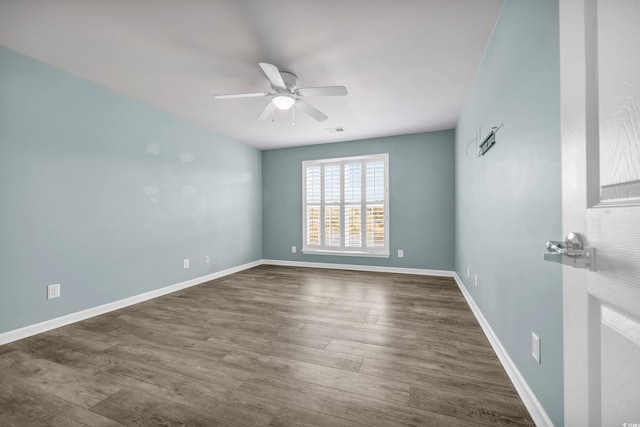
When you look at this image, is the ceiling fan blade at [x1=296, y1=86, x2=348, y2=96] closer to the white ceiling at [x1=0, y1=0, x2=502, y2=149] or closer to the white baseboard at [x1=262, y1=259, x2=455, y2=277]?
the white ceiling at [x1=0, y1=0, x2=502, y2=149]

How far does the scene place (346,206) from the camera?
5.09 m

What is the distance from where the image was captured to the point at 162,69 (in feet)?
8.20

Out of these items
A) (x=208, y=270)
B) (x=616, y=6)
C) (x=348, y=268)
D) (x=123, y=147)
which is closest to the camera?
(x=616, y=6)

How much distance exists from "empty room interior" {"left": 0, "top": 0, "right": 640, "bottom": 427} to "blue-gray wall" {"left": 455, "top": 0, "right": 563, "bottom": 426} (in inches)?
0.6

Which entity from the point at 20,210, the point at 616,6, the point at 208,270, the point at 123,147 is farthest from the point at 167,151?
the point at 616,6

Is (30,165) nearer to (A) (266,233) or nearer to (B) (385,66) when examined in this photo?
(B) (385,66)

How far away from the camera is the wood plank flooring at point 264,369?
137cm

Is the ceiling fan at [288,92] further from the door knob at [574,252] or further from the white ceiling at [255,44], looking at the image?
the door knob at [574,252]

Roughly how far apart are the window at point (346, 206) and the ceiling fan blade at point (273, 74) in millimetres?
2854

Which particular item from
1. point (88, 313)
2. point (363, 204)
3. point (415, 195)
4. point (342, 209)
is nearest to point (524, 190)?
point (415, 195)

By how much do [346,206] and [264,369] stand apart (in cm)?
364

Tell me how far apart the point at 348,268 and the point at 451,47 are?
3.72m

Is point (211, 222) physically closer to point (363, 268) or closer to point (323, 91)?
point (363, 268)

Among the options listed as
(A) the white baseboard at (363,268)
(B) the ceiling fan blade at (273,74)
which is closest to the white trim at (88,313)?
(A) the white baseboard at (363,268)
